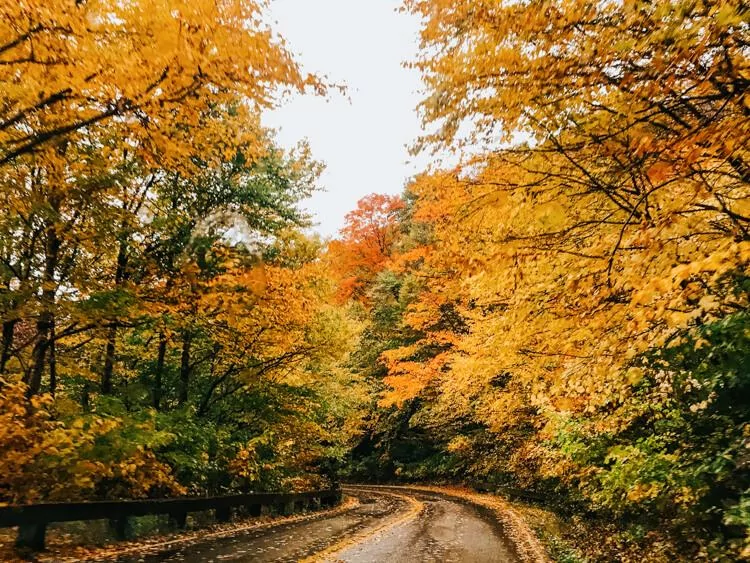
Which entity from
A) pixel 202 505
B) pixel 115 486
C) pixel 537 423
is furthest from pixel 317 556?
pixel 537 423

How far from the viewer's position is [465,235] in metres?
6.90

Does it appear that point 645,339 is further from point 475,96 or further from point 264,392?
point 264,392

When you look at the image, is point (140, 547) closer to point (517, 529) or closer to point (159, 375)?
point (159, 375)

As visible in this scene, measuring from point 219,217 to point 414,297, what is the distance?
17.7 meters

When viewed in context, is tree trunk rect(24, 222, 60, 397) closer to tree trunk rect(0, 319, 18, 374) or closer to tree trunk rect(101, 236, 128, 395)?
tree trunk rect(0, 319, 18, 374)

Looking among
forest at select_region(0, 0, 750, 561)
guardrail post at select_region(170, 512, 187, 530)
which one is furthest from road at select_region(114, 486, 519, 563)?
forest at select_region(0, 0, 750, 561)

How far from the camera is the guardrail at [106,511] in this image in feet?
20.2

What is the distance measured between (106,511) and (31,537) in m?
1.15

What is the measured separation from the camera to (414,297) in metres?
29.0

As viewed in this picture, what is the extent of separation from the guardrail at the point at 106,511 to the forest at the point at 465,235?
0.52 m

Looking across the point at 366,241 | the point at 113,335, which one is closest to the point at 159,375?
the point at 113,335

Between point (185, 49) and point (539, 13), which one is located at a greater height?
point (185, 49)

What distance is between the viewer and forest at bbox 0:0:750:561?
4.15 metres

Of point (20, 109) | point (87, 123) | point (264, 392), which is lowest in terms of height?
point (264, 392)
